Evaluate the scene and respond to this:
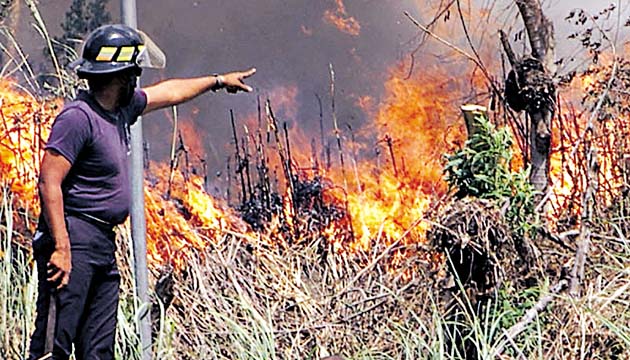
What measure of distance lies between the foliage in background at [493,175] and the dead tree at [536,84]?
84 cm

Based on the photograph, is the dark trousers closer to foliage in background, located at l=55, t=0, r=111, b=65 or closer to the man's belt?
the man's belt

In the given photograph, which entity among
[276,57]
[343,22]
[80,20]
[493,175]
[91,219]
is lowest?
[493,175]

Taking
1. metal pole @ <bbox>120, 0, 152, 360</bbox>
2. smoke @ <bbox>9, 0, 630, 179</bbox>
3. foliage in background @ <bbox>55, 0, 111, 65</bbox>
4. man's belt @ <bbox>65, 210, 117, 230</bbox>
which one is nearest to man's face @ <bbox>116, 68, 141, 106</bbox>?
metal pole @ <bbox>120, 0, 152, 360</bbox>

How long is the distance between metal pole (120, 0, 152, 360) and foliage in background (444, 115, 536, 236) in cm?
147

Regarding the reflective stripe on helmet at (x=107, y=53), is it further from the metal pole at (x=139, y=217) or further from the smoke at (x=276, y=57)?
the smoke at (x=276, y=57)

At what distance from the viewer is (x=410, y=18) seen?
559cm

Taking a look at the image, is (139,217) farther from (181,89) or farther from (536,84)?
(536,84)

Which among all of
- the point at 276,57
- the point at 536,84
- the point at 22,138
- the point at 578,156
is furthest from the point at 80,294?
the point at 578,156

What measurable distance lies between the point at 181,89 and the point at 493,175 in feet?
4.97

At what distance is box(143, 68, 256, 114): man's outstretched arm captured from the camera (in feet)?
12.7

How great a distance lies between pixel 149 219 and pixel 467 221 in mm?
2057

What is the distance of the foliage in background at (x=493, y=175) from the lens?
14.4 feet

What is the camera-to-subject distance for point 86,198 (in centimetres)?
347

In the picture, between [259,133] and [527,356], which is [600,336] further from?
[259,133]
